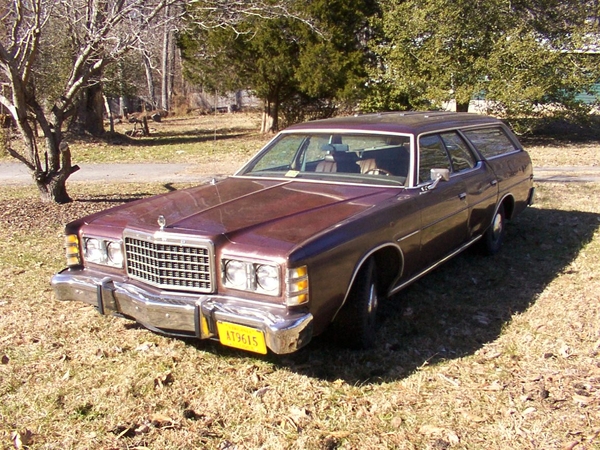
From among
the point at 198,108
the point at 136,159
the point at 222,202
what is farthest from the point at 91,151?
the point at 198,108

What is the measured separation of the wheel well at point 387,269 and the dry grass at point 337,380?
1.32ft

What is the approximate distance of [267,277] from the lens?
3424mm

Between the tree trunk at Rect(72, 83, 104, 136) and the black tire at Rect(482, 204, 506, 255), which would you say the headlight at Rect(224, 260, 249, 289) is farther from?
the tree trunk at Rect(72, 83, 104, 136)

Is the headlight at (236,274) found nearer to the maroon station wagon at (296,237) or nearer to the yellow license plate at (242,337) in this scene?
the maroon station wagon at (296,237)

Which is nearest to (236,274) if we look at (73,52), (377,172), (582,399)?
(377,172)

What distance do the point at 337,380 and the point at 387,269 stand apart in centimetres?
93

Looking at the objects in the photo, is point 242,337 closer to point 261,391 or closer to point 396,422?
point 261,391

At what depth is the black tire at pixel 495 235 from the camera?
6.18 meters

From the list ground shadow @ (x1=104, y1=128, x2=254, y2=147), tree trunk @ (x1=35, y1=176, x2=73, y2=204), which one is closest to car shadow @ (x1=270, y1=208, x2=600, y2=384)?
tree trunk @ (x1=35, y1=176, x2=73, y2=204)

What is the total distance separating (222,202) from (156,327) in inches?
41.7

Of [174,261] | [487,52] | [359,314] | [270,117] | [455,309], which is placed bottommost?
[455,309]

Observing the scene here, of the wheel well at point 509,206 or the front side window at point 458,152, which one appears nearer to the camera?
the front side window at point 458,152

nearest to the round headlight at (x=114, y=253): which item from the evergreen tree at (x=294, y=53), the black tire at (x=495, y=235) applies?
the black tire at (x=495, y=235)

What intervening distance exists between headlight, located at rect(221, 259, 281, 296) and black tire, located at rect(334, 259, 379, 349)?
0.70 metres
